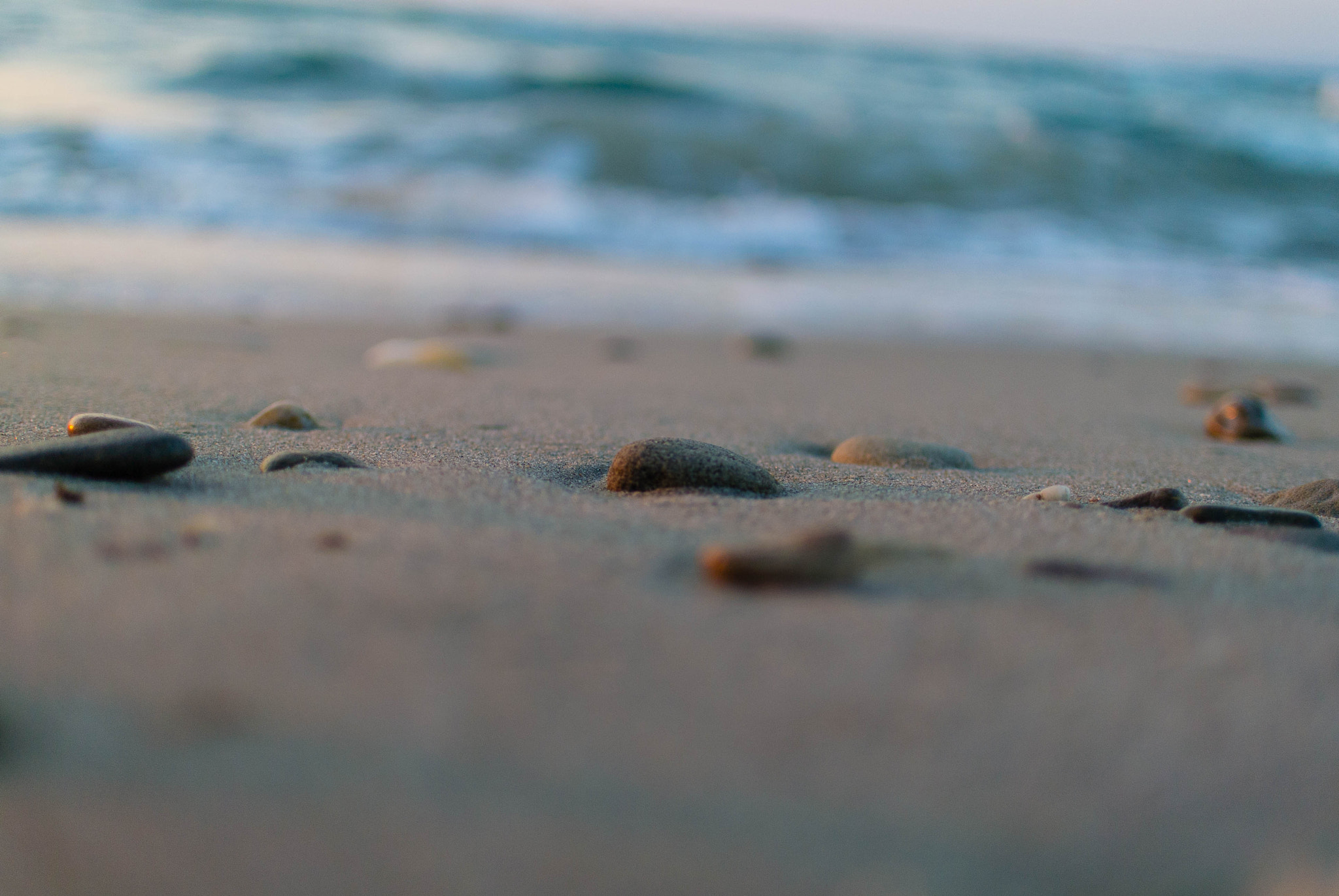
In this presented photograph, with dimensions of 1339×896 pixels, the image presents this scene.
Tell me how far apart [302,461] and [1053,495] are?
1.25 metres

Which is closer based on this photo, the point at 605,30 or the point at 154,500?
the point at 154,500

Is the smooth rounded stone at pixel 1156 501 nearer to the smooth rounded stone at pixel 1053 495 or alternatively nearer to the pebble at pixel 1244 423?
the smooth rounded stone at pixel 1053 495

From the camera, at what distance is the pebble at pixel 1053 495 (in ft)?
5.32

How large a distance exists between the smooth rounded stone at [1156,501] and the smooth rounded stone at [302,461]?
48.4 inches

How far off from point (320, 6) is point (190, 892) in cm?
1869

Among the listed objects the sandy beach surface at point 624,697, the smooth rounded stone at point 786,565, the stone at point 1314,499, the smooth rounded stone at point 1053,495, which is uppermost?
the stone at point 1314,499

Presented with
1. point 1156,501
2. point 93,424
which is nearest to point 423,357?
point 93,424

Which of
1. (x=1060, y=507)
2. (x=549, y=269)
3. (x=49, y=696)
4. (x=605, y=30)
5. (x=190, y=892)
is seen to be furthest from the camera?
(x=605, y=30)

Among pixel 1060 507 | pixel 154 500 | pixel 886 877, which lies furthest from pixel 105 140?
pixel 886 877

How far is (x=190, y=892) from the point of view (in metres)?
0.61

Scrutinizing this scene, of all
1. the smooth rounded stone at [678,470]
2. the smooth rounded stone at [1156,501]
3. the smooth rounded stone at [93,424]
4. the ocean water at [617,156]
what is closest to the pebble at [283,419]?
the smooth rounded stone at [93,424]

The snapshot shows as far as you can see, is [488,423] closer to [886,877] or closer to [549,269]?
[886,877]

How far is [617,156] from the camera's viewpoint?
27.4 ft

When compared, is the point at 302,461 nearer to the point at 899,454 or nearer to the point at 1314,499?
the point at 899,454
